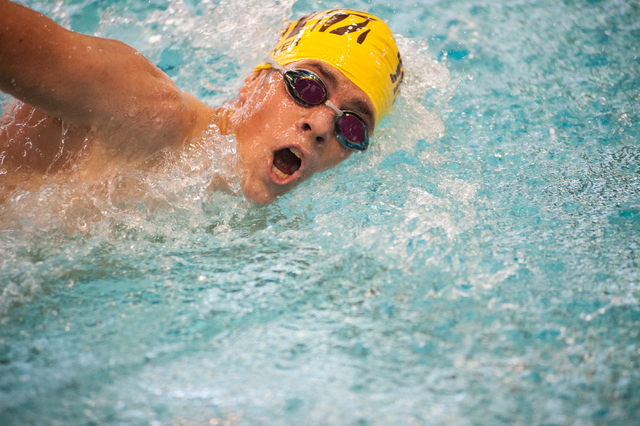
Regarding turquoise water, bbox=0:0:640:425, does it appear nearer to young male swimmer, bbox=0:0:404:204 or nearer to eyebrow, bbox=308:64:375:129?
young male swimmer, bbox=0:0:404:204

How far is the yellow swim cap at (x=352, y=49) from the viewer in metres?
2.12

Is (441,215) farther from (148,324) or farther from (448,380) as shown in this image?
(148,324)

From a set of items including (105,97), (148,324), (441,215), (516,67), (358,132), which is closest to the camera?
(148,324)

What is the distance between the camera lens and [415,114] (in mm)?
2748

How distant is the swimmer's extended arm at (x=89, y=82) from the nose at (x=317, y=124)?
508mm

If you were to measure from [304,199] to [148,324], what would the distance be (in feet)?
3.35

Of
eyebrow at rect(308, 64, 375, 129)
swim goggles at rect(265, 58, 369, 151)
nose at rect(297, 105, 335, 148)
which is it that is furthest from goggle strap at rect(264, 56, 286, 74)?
nose at rect(297, 105, 335, 148)

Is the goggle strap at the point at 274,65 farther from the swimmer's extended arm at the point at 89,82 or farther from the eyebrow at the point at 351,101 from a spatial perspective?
the swimmer's extended arm at the point at 89,82

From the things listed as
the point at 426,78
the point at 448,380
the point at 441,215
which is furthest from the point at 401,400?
the point at 426,78

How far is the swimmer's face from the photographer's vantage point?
194 centimetres

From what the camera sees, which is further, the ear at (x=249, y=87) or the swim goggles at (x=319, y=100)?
the ear at (x=249, y=87)

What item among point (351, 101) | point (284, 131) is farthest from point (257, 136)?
point (351, 101)

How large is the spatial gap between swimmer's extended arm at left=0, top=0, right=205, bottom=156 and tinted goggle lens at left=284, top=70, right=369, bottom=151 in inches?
19.0

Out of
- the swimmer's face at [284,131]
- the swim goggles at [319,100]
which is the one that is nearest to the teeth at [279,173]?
the swimmer's face at [284,131]
